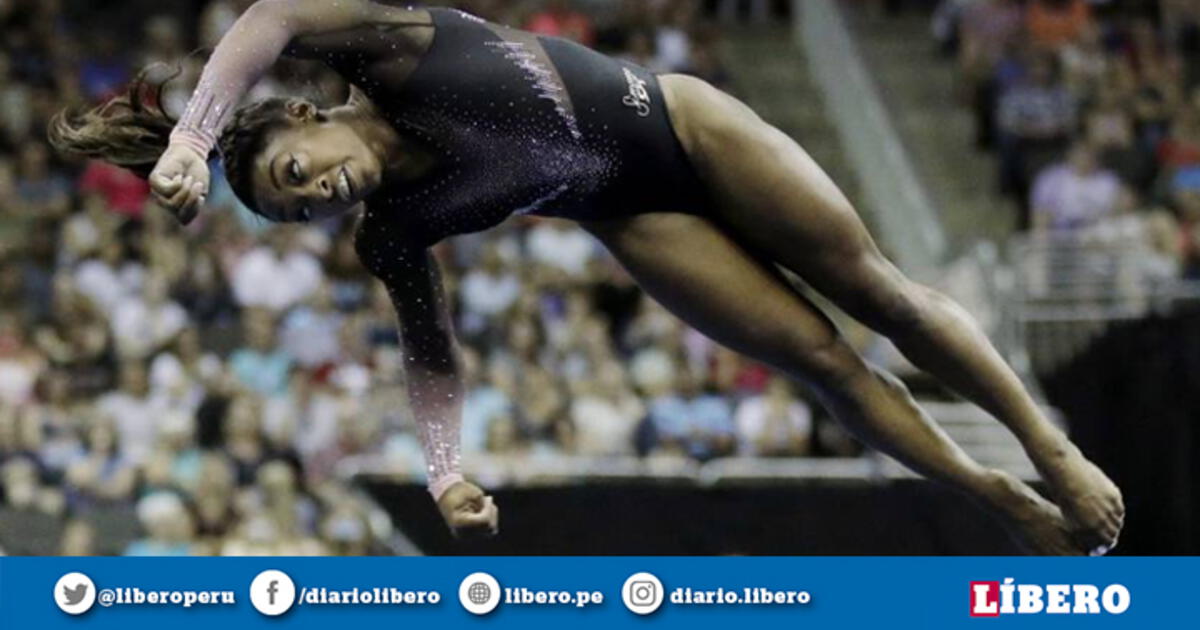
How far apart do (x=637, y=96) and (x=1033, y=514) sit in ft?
4.53

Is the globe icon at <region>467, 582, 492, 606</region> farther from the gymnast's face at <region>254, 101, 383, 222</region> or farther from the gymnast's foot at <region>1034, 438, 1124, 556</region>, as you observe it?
the gymnast's foot at <region>1034, 438, 1124, 556</region>

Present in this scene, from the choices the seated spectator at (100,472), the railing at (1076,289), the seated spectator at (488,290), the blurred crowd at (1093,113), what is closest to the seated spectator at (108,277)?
the seated spectator at (100,472)

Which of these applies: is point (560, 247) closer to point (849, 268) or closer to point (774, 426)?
point (774, 426)

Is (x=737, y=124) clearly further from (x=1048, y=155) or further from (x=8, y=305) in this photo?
(x=1048, y=155)

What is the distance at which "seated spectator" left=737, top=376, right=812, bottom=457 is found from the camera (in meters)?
9.03

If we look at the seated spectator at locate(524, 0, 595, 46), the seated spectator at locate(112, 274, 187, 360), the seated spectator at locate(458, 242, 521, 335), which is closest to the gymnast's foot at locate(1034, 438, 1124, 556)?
the seated spectator at locate(458, 242, 521, 335)

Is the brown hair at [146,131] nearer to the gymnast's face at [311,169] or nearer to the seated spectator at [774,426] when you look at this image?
the gymnast's face at [311,169]

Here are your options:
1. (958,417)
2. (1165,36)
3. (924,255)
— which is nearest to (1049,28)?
(1165,36)

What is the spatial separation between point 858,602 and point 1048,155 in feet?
26.4

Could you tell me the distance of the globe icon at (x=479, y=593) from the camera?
3988 mm

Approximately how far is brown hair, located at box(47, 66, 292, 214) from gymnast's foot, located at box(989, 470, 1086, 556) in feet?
6.10

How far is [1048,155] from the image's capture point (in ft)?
38.2

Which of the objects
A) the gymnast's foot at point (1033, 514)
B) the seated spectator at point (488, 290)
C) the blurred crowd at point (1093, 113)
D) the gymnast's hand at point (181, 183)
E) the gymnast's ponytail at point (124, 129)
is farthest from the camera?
the blurred crowd at point (1093, 113)

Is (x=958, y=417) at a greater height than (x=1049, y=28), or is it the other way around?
(x=1049, y=28)
